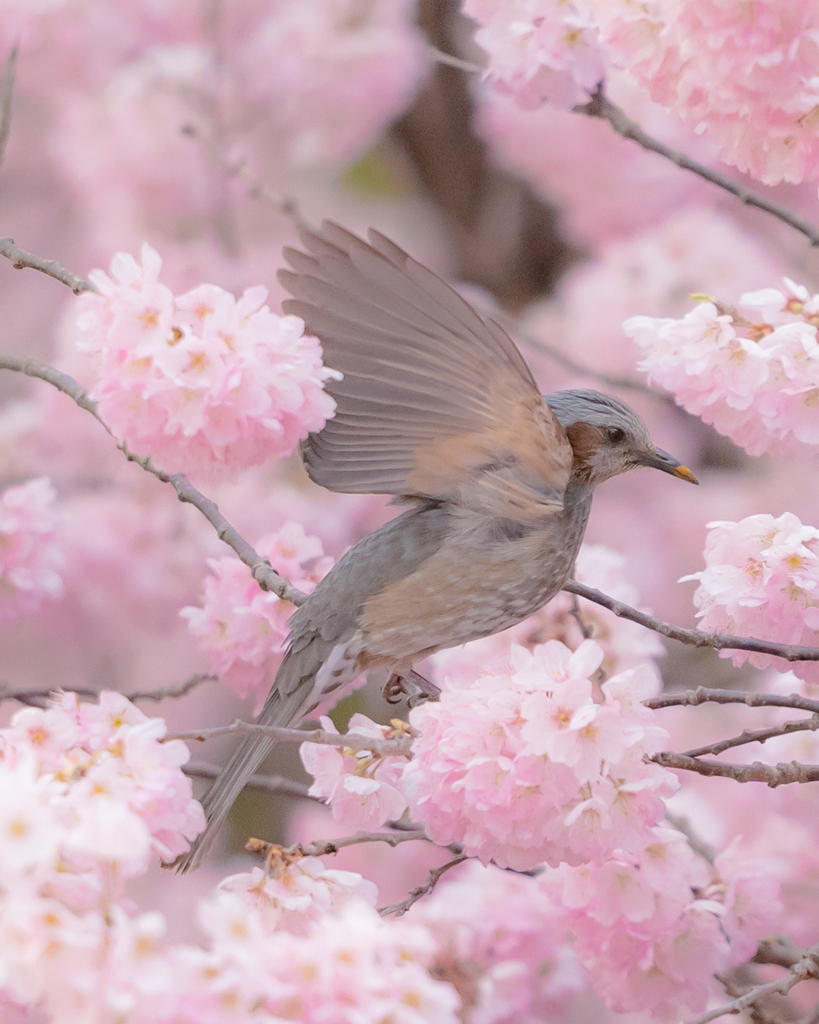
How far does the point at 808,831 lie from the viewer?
2158 mm

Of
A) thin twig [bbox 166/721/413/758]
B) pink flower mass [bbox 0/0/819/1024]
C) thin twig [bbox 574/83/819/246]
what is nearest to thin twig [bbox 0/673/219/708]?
Result: pink flower mass [bbox 0/0/819/1024]

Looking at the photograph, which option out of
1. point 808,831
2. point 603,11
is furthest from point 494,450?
point 808,831

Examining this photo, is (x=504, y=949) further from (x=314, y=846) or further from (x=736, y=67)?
(x=736, y=67)

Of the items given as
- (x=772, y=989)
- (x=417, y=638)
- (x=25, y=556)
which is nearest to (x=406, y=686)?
(x=417, y=638)

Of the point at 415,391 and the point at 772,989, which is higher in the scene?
the point at 415,391

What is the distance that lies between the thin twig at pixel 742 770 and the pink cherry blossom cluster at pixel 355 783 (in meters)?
0.29

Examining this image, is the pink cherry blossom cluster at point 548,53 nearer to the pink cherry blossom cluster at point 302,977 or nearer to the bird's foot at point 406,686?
the bird's foot at point 406,686

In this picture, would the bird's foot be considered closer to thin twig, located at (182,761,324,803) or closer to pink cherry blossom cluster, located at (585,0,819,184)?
thin twig, located at (182,761,324,803)

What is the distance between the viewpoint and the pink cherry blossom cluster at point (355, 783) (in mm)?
1177

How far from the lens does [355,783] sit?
1.16 meters

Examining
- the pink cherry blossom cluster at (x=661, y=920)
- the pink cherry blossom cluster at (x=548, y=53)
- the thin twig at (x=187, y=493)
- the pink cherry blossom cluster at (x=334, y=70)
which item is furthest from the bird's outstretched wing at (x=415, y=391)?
the pink cherry blossom cluster at (x=334, y=70)

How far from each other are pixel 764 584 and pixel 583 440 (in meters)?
0.43

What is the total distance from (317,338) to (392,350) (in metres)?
0.08

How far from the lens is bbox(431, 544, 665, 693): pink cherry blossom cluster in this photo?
5.41 feet
